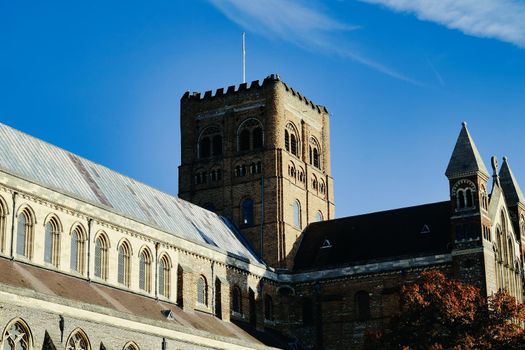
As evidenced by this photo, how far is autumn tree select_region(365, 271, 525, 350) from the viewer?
58031 millimetres

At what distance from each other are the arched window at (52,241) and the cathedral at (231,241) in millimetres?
60

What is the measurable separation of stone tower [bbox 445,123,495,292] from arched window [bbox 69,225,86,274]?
87.4 feet

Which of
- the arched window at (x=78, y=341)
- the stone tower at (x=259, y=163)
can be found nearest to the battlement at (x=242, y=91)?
the stone tower at (x=259, y=163)

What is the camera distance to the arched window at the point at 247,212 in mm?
83250

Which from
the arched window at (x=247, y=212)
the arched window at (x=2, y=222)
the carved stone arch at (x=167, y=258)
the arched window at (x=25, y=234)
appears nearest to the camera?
the arched window at (x=2, y=222)

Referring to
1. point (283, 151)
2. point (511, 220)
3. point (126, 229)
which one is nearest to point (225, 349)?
point (126, 229)

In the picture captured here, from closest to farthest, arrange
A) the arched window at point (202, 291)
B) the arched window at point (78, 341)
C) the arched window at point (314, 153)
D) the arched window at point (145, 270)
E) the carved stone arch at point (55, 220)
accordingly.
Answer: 1. the arched window at point (78, 341)
2. the carved stone arch at point (55, 220)
3. the arched window at point (145, 270)
4. the arched window at point (202, 291)
5. the arched window at point (314, 153)

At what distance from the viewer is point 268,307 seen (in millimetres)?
78625

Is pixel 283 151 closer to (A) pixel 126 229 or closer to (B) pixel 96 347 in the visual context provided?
(A) pixel 126 229

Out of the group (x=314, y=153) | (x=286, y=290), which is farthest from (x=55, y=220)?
(x=314, y=153)

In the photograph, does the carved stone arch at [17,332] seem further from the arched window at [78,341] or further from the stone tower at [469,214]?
the stone tower at [469,214]

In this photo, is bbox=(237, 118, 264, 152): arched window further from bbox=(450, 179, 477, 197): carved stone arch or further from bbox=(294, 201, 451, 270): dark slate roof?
bbox=(450, 179, 477, 197): carved stone arch

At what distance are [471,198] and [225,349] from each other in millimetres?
21738

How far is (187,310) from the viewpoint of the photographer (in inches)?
2628
